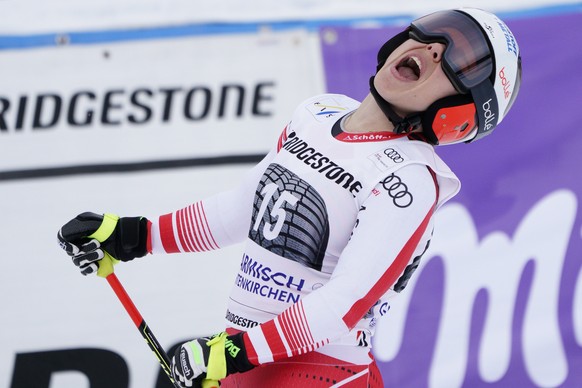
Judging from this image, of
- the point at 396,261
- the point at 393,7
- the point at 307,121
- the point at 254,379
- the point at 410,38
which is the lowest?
the point at 254,379

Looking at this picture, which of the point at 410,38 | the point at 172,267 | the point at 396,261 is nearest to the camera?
the point at 396,261

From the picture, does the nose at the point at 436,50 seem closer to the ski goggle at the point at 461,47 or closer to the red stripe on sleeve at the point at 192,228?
the ski goggle at the point at 461,47

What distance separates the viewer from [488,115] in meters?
2.06

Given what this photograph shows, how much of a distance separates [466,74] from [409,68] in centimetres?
14

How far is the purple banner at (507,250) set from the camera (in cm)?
335

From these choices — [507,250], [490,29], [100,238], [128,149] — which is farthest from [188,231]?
[507,250]

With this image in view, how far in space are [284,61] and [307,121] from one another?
1.23 metres

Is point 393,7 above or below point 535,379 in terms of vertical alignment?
above

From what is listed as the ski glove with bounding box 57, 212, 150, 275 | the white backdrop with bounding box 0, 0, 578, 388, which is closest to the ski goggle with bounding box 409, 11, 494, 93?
the ski glove with bounding box 57, 212, 150, 275

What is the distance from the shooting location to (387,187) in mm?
1924

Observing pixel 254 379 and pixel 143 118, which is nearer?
pixel 254 379

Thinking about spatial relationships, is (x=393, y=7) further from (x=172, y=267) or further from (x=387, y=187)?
(x=387, y=187)

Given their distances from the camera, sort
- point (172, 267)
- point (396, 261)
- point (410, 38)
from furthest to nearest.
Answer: point (172, 267) → point (410, 38) → point (396, 261)

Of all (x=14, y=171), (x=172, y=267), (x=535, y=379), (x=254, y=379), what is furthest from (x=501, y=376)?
(x=14, y=171)
